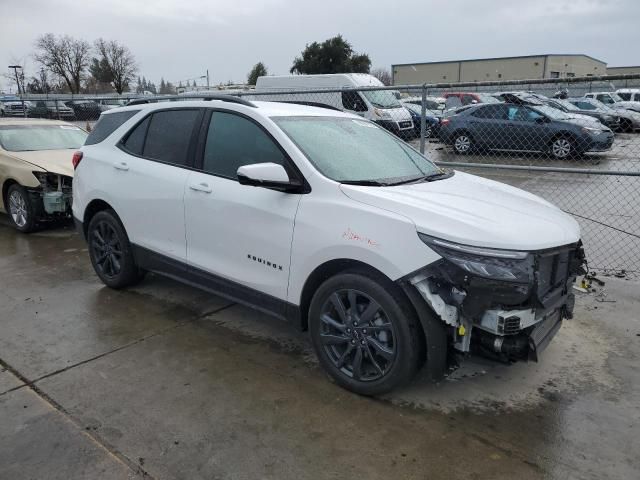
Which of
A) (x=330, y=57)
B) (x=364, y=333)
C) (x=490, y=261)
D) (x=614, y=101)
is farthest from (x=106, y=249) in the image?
(x=330, y=57)

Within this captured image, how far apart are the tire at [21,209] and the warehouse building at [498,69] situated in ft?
240

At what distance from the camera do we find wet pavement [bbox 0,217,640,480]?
8.69 feet

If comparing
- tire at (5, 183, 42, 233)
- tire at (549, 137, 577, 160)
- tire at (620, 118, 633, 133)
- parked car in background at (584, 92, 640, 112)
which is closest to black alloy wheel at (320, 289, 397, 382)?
tire at (5, 183, 42, 233)

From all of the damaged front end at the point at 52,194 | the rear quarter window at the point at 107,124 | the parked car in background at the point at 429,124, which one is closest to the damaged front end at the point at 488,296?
the rear quarter window at the point at 107,124

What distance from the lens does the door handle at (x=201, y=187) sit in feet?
12.6

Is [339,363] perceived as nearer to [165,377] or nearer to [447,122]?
[165,377]

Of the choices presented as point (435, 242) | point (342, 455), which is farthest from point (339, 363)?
point (435, 242)

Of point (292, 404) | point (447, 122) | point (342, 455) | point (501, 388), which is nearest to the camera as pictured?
point (342, 455)

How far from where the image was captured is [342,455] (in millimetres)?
2711

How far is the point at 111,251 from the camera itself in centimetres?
493

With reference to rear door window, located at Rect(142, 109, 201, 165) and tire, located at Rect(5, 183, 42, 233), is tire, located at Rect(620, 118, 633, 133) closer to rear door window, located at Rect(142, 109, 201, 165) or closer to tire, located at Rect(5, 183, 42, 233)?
rear door window, located at Rect(142, 109, 201, 165)

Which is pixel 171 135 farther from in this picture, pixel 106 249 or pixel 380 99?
pixel 380 99

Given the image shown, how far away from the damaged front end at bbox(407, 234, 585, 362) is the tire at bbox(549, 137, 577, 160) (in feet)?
30.1

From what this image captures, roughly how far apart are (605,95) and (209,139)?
28.6 metres
